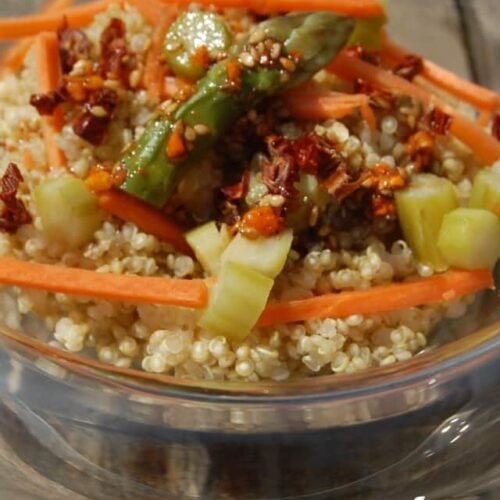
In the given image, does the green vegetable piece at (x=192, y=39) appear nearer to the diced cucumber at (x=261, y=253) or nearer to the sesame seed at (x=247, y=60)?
the sesame seed at (x=247, y=60)

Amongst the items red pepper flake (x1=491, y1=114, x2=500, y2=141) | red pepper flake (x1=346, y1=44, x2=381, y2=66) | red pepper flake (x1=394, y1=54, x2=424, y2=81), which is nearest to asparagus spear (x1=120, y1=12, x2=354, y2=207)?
red pepper flake (x1=346, y1=44, x2=381, y2=66)

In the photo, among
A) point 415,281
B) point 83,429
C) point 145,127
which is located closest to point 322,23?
point 145,127

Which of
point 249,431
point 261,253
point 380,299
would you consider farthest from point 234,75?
point 249,431

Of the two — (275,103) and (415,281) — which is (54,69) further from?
(415,281)

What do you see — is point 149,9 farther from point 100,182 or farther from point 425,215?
point 425,215

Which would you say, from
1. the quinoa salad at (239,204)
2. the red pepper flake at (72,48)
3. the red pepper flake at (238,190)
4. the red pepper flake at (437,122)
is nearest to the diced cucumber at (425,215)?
the quinoa salad at (239,204)

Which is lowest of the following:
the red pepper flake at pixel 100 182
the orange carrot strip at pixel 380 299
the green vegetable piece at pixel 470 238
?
the orange carrot strip at pixel 380 299
